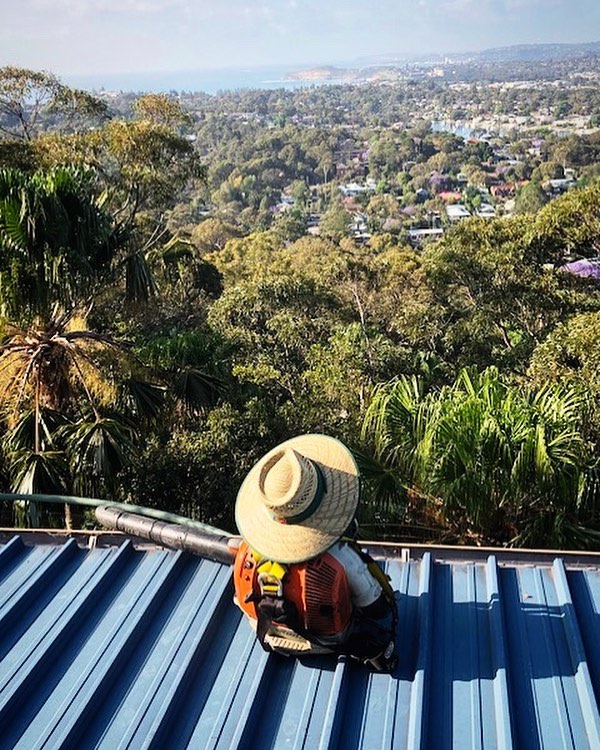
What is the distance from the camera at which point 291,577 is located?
2.78 meters

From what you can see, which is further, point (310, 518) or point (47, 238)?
point (47, 238)

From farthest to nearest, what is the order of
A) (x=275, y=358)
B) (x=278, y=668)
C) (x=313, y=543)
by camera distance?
(x=275, y=358)
(x=278, y=668)
(x=313, y=543)

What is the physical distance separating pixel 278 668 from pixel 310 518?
0.78 meters

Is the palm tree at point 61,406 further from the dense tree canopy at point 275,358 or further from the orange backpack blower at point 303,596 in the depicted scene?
the orange backpack blower at point 303,596

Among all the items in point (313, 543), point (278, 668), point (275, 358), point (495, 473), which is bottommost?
point (275, 358)

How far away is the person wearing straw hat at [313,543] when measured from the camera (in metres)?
2.72

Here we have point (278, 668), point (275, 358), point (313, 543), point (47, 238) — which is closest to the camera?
point (313, 543)

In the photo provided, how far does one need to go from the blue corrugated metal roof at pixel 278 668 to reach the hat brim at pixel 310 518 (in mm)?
617

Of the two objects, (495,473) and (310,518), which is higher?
(310,518)

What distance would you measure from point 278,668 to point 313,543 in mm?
717

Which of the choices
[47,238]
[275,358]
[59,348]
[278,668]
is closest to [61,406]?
[59,348]

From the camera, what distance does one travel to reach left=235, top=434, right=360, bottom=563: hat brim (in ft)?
8.93

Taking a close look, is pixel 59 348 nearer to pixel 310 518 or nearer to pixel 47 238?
pixel 47 238

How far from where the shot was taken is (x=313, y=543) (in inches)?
107
